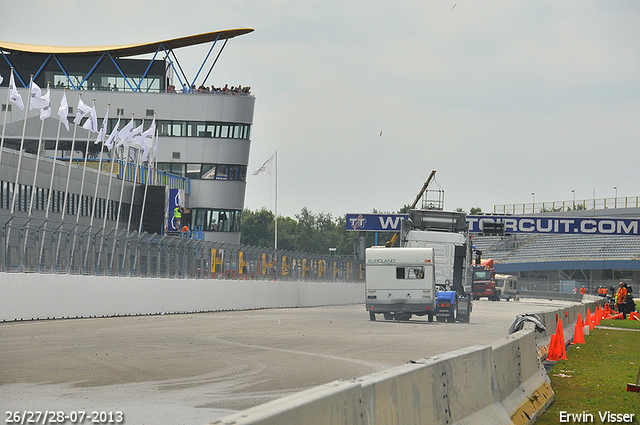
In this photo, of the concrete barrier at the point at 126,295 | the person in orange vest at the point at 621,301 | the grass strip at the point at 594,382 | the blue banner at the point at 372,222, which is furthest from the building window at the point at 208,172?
the grass strip at the point at 594,382

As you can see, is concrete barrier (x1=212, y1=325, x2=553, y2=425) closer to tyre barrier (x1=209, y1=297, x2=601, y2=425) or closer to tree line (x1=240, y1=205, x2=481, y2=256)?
tyre barrier (x1=209, y1=297, x2=601, y2=425)

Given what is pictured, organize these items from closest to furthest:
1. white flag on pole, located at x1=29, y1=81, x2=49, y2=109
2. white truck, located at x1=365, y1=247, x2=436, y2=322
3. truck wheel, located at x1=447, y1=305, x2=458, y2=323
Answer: white truck, located at x1=365, y1=247, x2=436, y2=322 < truck wheel, located at x1=447, y1=305, x2=458, y2=323 < white flag on pole, located at x1=29, y1=81, x2=49, y2=109

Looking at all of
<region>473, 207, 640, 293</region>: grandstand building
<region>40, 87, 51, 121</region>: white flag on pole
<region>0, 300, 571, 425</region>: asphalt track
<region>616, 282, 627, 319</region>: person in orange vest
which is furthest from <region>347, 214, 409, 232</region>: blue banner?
<region>0, 300, 571, 425</region>: asphalt track

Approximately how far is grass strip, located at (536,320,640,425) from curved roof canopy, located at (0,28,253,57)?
60.8 m

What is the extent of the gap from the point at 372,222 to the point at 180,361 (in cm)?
6757

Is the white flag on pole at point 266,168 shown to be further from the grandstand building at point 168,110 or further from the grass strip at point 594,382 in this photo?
the grass strip at point 594,382

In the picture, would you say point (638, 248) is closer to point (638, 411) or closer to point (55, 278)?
point (55, 278)

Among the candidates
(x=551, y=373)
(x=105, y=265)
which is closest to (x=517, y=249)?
(x=105, y=265)

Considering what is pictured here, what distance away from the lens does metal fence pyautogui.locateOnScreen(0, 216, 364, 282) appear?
2366 cm

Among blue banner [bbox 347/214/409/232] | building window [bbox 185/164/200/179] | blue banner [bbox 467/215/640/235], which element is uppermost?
building window [bbox 185/164/200/179]

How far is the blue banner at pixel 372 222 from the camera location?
264ft

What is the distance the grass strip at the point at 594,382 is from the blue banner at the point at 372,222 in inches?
2297

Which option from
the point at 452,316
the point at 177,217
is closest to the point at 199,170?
the point at 177,217

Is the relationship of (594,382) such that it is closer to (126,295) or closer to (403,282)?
(403,282)
